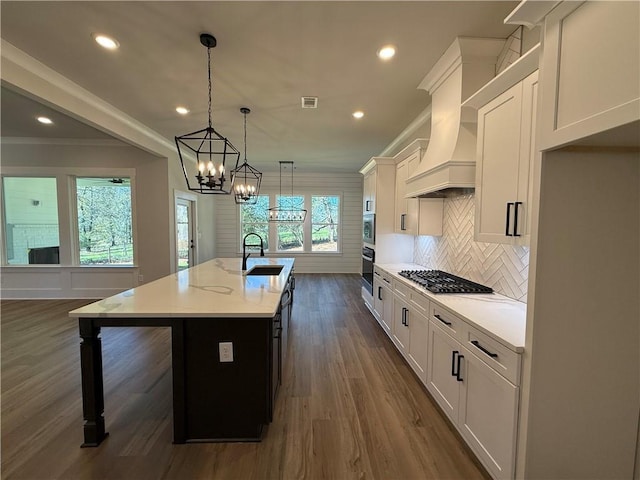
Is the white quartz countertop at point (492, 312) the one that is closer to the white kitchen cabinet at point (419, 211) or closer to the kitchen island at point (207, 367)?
the white kitchen cabinet at point (419, 211)

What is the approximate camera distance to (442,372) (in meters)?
2.13

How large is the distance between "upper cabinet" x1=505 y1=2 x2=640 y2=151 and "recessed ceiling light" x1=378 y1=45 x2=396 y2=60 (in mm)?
1279

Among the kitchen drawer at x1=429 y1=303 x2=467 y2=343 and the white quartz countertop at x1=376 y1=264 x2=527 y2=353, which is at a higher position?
the white quartz countertop at x1=376 y1=264 x2=527 y2=353

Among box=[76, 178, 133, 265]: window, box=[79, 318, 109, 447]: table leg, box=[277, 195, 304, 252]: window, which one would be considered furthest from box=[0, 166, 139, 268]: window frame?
box=[79, 318, 109, 447]: table leg

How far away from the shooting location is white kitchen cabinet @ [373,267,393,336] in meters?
3.50

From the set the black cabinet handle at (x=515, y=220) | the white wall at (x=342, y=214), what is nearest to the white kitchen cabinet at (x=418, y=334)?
the black cabinet handle at (x=515, y=220)

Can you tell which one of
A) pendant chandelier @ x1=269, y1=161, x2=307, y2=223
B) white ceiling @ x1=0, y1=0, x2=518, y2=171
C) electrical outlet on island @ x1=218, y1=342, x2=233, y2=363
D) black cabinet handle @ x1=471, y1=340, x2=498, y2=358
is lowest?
electrical outlet on island @ x1=218, y1=342, x2=233, y2=363

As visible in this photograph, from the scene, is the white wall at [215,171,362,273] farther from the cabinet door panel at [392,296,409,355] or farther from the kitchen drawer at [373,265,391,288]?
the cabinet door panel at [392,296,409,355]

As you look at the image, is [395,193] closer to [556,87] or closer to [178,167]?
[556,87]

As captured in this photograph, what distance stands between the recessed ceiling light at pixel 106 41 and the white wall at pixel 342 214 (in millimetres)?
5584

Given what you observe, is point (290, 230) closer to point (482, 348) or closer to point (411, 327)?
point (411, 327)

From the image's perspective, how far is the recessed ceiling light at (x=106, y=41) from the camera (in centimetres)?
226

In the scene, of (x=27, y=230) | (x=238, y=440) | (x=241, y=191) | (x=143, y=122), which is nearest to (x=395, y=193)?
(x=241, y=191)

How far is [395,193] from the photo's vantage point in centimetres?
417
